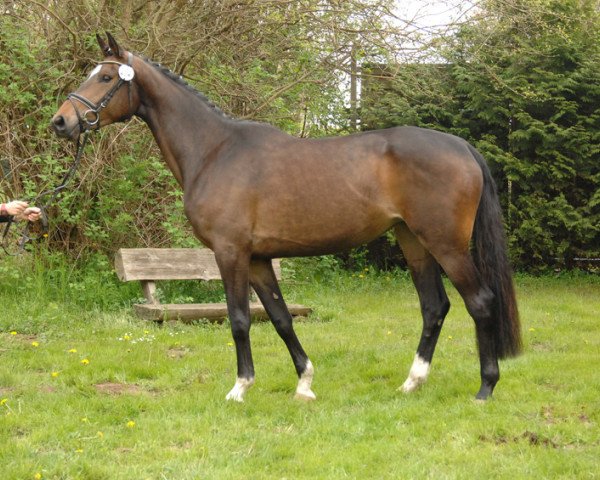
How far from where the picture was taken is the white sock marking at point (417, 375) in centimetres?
511

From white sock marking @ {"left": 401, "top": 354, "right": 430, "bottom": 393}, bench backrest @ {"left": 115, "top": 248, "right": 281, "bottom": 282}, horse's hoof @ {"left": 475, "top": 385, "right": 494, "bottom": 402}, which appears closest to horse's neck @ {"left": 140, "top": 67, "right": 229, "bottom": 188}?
white sock marking @ {"left": 401, "top": 354, "right": 430, "bottom": 393}

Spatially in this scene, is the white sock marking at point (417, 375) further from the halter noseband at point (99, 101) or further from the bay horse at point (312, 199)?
the halter noseband at point (99, 101)

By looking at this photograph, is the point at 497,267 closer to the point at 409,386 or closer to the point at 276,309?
the point at 409,386

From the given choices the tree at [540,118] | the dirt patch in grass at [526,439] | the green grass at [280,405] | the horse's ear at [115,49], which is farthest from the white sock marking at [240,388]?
the tree at [540,118]

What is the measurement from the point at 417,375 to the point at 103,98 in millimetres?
2842

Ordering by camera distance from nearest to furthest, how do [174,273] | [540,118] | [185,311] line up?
[185,311] < [174,273] < [540,118]

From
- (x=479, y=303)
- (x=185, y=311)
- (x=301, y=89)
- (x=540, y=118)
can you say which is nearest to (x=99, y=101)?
(x=479, y=303)

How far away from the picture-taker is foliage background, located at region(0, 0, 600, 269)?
8539mm

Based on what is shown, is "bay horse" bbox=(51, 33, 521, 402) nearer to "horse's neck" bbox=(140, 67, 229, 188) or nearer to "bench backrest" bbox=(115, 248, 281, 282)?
"horse's neck" bbox=(140, 67, 229, 188)

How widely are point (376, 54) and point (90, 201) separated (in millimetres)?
3945

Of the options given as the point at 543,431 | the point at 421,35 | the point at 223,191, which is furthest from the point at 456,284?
the point at 421,35

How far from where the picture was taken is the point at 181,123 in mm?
Answer: 5121

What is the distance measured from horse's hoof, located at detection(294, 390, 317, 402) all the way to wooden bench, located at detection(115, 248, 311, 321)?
2754mm

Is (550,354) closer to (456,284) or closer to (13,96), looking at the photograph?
(456,284)
